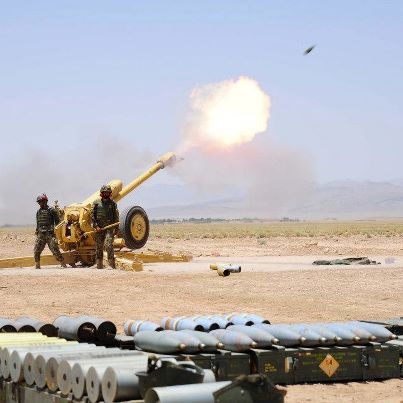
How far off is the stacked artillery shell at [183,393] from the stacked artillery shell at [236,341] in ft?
10.3

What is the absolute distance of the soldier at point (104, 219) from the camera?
76.1 ft

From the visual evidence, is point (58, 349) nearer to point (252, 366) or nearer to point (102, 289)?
point (252, 366)

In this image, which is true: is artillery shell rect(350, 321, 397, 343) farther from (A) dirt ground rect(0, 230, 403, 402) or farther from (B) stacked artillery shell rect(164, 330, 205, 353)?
(A) dirt ground rect(0, 230, 403, 402)

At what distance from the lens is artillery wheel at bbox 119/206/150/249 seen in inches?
971

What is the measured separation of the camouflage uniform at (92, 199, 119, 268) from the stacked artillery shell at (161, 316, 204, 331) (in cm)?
1187

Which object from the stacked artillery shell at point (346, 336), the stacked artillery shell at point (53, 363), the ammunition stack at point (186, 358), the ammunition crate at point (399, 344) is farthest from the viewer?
the ammunition crate at point (399, 344)

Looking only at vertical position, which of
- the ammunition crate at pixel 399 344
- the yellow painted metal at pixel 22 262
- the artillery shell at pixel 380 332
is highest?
the yellow painted metal at pixel 22 262

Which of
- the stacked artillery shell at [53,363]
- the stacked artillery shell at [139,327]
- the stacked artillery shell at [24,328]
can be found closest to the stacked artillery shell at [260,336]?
the stacked artillery shell at [139,327]

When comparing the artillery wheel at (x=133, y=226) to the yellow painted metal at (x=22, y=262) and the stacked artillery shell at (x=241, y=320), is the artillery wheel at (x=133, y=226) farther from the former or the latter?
the stacked artillery shell at (x=241, y=320)

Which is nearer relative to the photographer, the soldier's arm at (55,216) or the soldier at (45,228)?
the soldier at (45,228)

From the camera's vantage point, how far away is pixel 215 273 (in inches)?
922

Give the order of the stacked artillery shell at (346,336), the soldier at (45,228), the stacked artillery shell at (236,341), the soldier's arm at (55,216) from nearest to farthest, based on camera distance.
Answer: the stacked artillery shell at (236,341), the stacked artillery shell at (346,336), the soldier at (45,228), the soldier's arm at (55,216)

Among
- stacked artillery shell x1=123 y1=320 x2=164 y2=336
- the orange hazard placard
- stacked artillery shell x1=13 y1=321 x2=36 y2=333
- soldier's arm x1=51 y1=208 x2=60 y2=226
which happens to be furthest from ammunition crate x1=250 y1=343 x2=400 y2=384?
soldier's arm x1=51 y1=208 x2=60 y2=226

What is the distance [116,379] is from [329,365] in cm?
395
